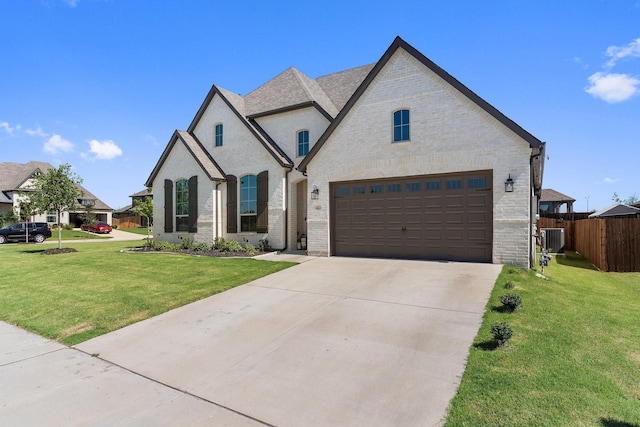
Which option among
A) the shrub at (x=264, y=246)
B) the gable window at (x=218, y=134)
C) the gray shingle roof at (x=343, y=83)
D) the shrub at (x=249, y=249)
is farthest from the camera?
the gable window at (x=218, y=134)

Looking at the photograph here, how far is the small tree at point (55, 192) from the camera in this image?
56.2 ft

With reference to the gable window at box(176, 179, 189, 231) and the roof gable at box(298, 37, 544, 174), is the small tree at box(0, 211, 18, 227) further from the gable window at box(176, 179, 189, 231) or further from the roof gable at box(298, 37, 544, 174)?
the roof gable at box(298, 37, 544, 174)

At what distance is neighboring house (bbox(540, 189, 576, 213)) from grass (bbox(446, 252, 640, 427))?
41.0m

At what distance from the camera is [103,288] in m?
8.89

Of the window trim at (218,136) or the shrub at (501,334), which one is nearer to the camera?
the shrub at (501,334)

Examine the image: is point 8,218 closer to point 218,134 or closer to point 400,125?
point 218,134

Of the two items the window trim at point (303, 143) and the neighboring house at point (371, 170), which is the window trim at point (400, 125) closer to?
the neighboring house at point (371, 170)

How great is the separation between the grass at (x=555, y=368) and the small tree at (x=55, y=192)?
2090 cm

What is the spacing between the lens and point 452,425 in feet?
10.0

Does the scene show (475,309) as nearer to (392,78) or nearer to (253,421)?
(253,421)

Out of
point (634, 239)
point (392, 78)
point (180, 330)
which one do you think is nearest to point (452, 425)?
point (180, 330)

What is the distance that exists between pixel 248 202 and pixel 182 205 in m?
4.19

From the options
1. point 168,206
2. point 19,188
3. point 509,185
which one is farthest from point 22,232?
point 509,185

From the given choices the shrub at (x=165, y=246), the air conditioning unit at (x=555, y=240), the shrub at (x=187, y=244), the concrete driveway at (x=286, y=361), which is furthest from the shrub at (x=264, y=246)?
the air conditioning unit at (x=555, y=240)
